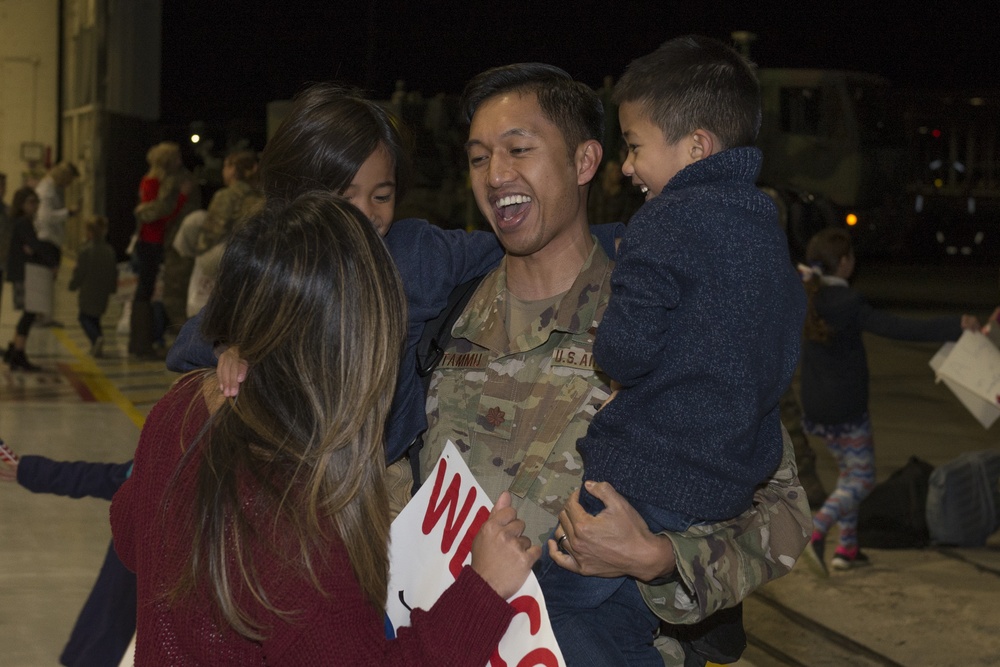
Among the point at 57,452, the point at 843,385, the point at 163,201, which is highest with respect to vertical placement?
the point at 843,385

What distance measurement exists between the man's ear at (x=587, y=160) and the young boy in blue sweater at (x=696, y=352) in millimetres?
445

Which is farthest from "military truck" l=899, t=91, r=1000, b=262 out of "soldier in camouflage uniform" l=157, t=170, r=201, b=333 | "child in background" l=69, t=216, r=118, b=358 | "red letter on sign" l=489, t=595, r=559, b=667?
"red letter on sign" l=489, t=595, r=559, b=667

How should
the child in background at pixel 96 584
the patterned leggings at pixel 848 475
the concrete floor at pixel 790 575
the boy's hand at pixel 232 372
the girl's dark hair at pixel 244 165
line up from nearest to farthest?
1. the boy's hand at pixel 232 372
2. the child in background at pixel 96 584
3. the concrete floor at pixel 790 575
4. the patterned leggings at pixel 848 475
5. the girl's dark hair at pixel 244 165

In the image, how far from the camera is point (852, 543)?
6320mm

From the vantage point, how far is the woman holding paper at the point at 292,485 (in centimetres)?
168

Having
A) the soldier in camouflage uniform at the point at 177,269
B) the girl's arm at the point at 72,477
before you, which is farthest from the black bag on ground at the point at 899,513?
the soldier in camouflage uniform at the point at 177,269

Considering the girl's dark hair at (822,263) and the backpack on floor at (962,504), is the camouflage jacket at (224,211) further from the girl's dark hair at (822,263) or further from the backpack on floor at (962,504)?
the backpack on floor at (962,504)

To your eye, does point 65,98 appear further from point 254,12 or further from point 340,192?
point 340,192

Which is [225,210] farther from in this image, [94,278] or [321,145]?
[321,145]

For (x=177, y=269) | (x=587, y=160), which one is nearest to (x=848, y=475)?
(x=587, y=160)

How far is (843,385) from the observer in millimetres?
6371

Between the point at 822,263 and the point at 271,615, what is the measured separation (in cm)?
568

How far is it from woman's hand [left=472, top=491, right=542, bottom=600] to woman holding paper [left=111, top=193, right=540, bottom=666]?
0.06 ft

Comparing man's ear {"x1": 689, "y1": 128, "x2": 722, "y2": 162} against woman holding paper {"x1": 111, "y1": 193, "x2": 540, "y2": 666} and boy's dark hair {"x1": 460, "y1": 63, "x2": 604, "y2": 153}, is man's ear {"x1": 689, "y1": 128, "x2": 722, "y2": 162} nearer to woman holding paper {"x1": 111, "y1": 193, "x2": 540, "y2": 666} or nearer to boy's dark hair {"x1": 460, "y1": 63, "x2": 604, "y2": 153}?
boy's dark hair {"x1": 460, "y1": 63, "x2": 604, "y2": 153}
